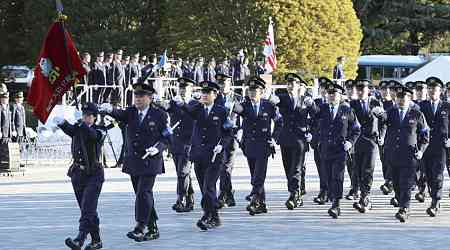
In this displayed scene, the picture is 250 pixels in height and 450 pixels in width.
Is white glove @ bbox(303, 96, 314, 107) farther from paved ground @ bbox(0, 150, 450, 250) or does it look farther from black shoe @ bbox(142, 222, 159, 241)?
black shoe @ bbox(142, 222, 159, 241)

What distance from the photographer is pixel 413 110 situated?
1427 cm

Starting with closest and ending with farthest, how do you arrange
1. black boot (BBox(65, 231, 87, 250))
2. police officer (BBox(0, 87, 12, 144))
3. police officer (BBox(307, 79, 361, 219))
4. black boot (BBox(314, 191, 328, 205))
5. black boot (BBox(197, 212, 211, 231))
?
black boot (BBox(65, 231, 87, 250))
black boot (BBox(197, 212, 211, 231))
police officer (BBox(307, 79, 361, 219))
black boot (BBox(314, 191, 328, 205))
police officer (BBox(0, 87, 12, 144))

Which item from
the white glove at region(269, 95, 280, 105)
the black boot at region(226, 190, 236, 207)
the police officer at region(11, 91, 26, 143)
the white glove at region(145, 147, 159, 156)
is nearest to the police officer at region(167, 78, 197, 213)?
the black boot at region(226, 190, 236, 207)

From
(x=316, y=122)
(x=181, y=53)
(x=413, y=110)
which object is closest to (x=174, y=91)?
(x=181, y=53)

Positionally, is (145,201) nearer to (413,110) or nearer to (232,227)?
(232,227)

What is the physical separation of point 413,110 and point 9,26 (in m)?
36.2

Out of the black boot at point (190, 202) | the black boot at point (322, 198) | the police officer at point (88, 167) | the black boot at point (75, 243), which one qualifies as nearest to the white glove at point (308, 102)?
the black boot at point (322, 198)

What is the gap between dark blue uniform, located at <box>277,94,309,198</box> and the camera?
50.9 ft

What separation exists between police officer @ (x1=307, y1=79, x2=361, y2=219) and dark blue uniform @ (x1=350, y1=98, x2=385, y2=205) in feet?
1.51

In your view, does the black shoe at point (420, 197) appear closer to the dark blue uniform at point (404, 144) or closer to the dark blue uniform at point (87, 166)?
the dark blue uniform at point (404, 144)

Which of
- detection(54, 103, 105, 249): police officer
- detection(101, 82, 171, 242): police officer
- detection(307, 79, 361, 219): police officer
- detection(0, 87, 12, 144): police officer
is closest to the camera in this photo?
detection(54, 103, 105, 249): police officer

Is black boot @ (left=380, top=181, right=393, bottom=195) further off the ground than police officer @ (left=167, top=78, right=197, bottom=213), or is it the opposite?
police officer @ (left=167, top=78, right=197, bottom=213)

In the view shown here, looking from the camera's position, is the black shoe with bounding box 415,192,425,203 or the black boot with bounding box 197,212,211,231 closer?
the black boot with bounding box 197,212,211,231

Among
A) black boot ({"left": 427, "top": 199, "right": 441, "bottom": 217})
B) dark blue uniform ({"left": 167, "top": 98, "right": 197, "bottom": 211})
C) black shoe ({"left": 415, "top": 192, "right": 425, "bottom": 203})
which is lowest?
black shoe ({"left": 415, "top": 192, "right": 425, "bottom": 203})
